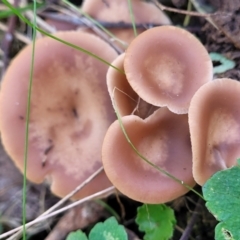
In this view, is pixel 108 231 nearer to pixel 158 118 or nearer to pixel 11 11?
pixel 158 118

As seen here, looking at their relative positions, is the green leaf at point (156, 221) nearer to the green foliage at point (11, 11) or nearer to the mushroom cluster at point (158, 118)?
the mushroom cluster at point (158, 118)

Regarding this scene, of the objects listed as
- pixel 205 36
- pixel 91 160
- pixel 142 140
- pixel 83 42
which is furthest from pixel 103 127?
pixel 205 36

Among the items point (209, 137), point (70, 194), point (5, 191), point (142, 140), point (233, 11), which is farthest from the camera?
point (5, 191)

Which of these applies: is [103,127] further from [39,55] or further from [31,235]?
[31,235]

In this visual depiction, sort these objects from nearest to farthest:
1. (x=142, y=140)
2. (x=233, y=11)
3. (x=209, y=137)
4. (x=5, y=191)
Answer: (x=209, y=137), (x=142, y=140), (x=233, y=11), (x=5, y=191)

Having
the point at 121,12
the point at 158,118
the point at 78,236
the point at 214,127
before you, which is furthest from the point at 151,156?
the point at 121,12
